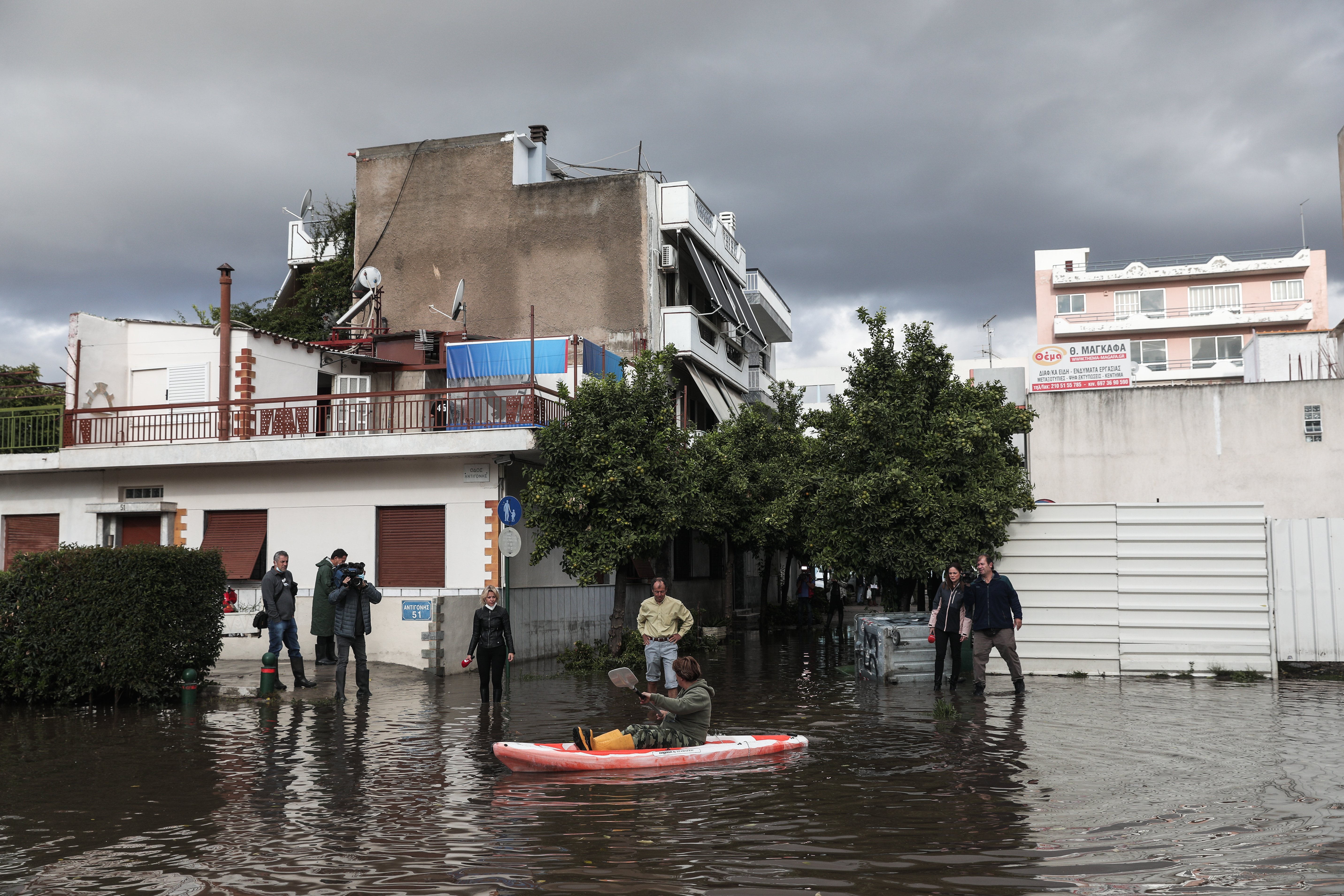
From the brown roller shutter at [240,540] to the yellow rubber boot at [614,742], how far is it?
1546 cm

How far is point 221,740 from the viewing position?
11797 mm

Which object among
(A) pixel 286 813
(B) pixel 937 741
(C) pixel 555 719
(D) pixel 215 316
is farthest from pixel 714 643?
(D) pixel 215 316

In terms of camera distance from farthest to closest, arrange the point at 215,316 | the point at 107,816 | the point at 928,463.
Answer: the point at 215,316, the point at 928,463, the point at 107,816

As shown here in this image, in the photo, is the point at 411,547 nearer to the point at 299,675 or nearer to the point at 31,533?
the point at 299,675

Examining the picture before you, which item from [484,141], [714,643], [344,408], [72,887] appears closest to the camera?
[72,887]

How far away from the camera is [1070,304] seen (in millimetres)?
72938

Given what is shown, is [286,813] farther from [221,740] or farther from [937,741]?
[937,741]

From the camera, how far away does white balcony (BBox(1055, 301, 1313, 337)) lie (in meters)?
67.8

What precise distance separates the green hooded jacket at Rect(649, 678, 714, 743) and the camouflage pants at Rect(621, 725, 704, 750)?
4cm

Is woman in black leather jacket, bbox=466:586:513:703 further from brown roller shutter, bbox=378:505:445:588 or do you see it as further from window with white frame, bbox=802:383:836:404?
window with white frame, bbox=802:383:836:404

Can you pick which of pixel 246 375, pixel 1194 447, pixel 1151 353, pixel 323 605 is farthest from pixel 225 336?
pixel 1151 353

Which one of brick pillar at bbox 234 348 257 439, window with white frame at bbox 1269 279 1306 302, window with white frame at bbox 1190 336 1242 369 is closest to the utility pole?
brick pillar at bbox 234 348 257 439

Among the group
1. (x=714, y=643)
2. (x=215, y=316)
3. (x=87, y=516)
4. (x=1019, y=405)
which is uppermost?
(x=215, y=316)

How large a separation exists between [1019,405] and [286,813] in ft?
64.9
